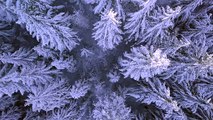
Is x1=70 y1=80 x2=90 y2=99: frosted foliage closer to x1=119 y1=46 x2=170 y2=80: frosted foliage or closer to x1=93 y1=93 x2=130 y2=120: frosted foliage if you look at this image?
x1=93 y1=93 x2=130 y2=120: frosted foliage

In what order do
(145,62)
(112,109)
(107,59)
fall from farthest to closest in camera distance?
1. (107,59)
2. (112,109)
3. (145,62)

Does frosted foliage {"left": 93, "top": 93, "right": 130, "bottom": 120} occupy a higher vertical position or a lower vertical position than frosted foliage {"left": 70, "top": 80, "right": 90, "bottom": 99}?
lower

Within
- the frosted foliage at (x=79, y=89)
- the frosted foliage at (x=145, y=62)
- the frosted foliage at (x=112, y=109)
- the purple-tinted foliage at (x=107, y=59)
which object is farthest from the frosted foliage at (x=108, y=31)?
the frosted foliage at (x=112, y=109)

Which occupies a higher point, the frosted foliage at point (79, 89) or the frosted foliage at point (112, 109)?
the frosted foliage at point (79, 89)

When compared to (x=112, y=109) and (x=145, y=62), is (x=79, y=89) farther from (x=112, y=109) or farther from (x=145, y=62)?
(x=145, y=62)

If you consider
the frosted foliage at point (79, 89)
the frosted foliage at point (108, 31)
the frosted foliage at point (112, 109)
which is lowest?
the frosted foliage at point (112, 109)

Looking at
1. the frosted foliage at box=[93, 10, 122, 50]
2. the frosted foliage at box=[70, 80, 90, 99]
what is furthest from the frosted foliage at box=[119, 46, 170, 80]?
the frosted foliage at box=[70, 80, 90, 99]

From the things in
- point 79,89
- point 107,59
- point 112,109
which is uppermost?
point 107,59

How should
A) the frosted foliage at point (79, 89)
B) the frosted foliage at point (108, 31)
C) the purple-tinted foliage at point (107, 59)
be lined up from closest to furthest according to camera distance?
the frosted foliage at point (108, 31) → the purple-tinted foliage at point (107, 59) → the frosted foliage at point (79, 89)

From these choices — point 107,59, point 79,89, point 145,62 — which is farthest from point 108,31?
point 79,89

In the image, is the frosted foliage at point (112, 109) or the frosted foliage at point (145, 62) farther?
the frosted foliage at point (112, 109)

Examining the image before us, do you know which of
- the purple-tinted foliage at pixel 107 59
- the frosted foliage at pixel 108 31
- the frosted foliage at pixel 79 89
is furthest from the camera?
the frosted foliage at pixel 79 89

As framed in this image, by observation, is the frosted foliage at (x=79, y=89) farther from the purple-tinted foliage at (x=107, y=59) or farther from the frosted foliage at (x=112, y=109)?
the frosted foliage at (x=112, y=109)
